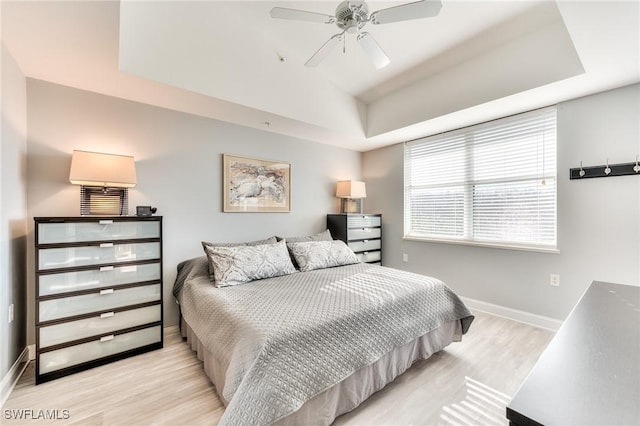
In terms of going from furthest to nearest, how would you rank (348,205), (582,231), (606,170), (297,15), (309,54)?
(348,205), (309,54), (582,231), (606,170), (297,15)

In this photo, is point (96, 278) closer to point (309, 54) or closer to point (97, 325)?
point (97, 325)

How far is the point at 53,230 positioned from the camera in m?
1.93

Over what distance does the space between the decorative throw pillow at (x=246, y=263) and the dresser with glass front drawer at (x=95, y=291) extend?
537 millimetres

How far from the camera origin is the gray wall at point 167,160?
86.8 inches

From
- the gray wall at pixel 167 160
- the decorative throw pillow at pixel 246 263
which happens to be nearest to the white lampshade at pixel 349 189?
the gray wall at pixel 167 160

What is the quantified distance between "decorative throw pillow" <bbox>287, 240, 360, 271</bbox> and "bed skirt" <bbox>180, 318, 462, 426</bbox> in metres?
1.17

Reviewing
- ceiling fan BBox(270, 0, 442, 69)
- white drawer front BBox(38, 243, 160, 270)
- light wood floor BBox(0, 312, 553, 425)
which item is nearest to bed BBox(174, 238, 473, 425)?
light wood floor BBox(0, 312, 553, 425)

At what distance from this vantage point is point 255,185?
3.33 m

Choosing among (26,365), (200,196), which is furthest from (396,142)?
(26,365)

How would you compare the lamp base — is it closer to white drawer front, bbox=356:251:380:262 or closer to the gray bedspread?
white drawer front, bbox=356:251:380:262

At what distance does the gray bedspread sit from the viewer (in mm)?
1314

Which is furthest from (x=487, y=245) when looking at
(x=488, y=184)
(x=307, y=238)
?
(x=307, y=238)

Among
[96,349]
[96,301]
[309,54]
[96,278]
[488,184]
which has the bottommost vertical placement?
[96,349]

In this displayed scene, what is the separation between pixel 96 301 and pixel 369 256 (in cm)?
323
